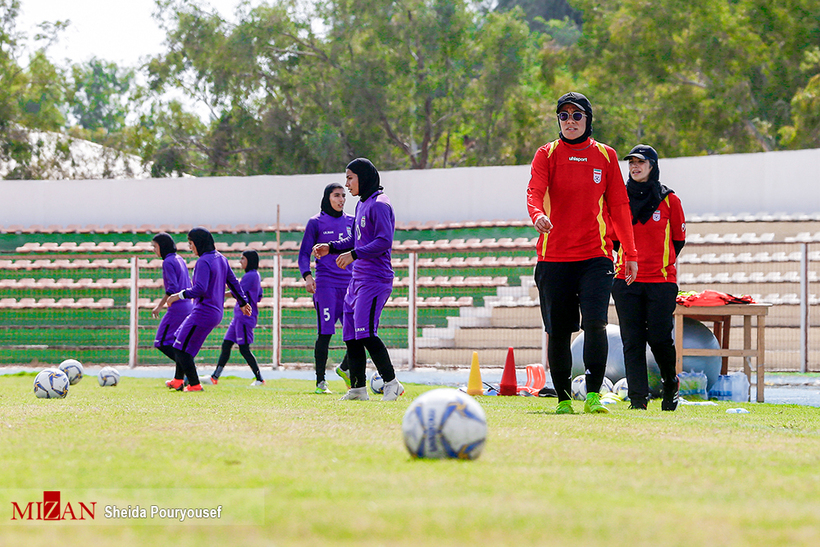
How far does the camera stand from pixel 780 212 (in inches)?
806

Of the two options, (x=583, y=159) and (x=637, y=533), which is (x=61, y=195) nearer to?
(x=583, y=159)

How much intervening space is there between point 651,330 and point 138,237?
58.3 feet

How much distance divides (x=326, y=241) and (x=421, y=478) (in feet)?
22.2

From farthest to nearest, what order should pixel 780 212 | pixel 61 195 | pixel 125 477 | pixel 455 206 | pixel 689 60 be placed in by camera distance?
pixel 689 60 < pixel 61 195 < pixel 455 206 < pixel 780 212 < pixel 125 477

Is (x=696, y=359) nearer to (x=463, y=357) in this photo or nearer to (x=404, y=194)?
(x=463, y=357)

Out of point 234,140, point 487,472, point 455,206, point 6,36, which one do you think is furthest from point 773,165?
point 6,36

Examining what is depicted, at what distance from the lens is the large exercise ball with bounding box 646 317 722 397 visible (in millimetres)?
10023

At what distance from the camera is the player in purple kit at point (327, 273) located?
33.2ft

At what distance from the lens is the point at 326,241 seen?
10.2m

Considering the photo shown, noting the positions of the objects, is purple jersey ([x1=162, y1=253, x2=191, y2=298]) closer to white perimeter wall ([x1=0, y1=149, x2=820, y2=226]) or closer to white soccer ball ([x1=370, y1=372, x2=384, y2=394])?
white soccer ball ([x1=370, y1=372, x2=384, y2=394])

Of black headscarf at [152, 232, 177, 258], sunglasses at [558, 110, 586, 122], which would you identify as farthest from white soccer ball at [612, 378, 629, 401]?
black headscarf at [152, 232, 177, 258]

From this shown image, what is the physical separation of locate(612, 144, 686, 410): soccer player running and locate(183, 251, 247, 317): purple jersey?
178 inches

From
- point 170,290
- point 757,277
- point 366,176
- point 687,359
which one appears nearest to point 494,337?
point 757,277

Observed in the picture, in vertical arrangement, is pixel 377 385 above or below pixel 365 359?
below
